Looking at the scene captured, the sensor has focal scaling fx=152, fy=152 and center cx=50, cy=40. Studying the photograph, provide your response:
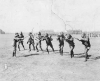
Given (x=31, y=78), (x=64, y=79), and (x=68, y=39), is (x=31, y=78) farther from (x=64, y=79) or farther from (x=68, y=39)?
(x=68, y=39)

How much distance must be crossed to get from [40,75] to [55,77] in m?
0.82

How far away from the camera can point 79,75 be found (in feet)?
24.9

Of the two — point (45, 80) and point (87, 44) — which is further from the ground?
point (87, 44)

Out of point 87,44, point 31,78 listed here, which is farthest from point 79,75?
point 87,44

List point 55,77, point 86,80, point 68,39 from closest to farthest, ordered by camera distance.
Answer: point 86,80 < point 55,77 < point 68,39

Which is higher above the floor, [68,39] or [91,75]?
[68,39]

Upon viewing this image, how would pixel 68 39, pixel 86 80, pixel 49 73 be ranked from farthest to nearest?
pixel 68 39 → pixel 49 73 → pixel 86 80

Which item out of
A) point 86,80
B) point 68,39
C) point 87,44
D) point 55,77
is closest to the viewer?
point 86,80

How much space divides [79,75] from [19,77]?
296 centimetres

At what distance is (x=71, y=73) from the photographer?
→ 797 cm

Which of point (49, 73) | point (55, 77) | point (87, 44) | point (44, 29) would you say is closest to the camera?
point (55, 77)

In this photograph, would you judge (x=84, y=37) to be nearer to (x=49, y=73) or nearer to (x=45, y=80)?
(x=49, y=73)

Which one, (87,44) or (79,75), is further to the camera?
(87,44)

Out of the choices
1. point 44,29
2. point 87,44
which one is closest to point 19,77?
point 87,44
